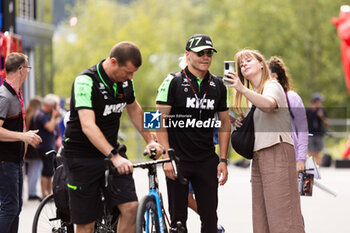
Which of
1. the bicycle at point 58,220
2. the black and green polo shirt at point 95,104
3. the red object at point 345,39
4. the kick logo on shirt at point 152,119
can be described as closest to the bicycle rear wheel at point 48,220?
the bicycle at point 58,220

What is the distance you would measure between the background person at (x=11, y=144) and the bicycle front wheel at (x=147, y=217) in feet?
4.13

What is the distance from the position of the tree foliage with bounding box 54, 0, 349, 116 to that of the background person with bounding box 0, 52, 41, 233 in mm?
12990

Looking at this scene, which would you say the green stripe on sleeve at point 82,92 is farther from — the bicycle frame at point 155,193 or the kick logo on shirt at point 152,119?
the kick logo on shirt at point 152,119

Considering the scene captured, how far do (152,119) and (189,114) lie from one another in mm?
331

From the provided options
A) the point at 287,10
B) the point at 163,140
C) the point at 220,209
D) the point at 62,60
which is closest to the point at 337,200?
the point at 220,209

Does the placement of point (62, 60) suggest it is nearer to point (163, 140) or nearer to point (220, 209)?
point (220, 209)

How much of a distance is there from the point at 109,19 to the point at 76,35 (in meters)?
3.29

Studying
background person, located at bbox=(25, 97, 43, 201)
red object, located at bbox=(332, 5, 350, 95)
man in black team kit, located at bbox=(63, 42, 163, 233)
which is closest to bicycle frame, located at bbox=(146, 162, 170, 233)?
man in black team kit, located at bbox=(63, 42, 163, 233)

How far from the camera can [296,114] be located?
6.69 m

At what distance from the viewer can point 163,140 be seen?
241 inches

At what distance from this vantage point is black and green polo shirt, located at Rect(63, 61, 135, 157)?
16.7 feet

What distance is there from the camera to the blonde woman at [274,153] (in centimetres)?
566

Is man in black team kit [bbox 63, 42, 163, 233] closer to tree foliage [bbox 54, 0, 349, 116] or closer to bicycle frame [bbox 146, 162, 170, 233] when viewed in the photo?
bicycle frame [bbox 146, 162, 170, 233]

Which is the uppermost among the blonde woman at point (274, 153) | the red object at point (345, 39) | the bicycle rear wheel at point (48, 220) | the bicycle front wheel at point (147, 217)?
the red object at point (345, 39)
